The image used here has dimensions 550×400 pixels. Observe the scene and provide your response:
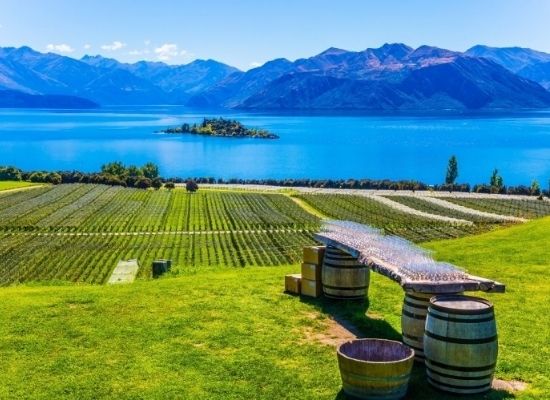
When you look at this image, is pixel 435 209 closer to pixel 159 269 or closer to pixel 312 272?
pixel 159 269

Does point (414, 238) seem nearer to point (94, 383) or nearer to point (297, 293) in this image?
point (297, 293)

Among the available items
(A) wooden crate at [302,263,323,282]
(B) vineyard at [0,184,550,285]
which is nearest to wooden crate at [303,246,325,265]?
(A) wooden crate at [302,263,323,282]

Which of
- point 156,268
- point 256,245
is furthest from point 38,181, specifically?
point 156,268

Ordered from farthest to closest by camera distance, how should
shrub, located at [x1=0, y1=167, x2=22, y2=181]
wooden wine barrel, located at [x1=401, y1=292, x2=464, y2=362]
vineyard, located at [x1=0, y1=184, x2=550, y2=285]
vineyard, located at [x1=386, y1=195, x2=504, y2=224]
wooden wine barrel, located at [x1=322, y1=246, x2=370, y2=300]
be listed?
shrub, located at [x1=0, y1=167, x2=22, y2=181]
vineyard, located at [x1=386, y1=195, x2=504, y2=224]
vineyard, located at [x1=0, y1=184, x2=550, y2=285]
wooden wine barrel, located at [x1=322, y1=246, x2=370, y2=300]
wooden wine barrel, located at [x1=401, y1=292, x2=464, y2=362]

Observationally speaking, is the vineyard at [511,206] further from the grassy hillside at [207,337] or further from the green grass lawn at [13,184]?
the green grass lawn at [13,184]

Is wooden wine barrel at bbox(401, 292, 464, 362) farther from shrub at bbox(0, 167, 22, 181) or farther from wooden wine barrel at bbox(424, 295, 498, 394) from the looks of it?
shrub at bbox(0, 167, 22, 181)

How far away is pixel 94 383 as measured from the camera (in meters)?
12.0

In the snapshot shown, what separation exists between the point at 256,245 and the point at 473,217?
4275 centimetres

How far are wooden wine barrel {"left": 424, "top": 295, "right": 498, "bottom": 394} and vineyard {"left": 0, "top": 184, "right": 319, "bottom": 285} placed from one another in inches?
Result: 1701

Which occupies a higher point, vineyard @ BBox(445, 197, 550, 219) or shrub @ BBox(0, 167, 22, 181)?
vineyard @ BBox(445, 197, 550, 219)

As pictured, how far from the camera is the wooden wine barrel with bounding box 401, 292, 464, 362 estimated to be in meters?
12.1

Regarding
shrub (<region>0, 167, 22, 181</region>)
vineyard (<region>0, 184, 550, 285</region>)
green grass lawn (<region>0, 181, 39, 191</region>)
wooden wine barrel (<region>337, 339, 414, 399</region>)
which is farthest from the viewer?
shrub (<region>0, 167, 22, 181</region>)

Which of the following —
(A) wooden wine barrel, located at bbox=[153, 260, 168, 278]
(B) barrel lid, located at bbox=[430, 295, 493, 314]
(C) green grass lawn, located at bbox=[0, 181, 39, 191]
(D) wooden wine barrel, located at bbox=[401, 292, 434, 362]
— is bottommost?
(C) green grass lawn, located at bbox=[0, 181, 39, 191]

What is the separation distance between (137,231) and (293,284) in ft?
225
